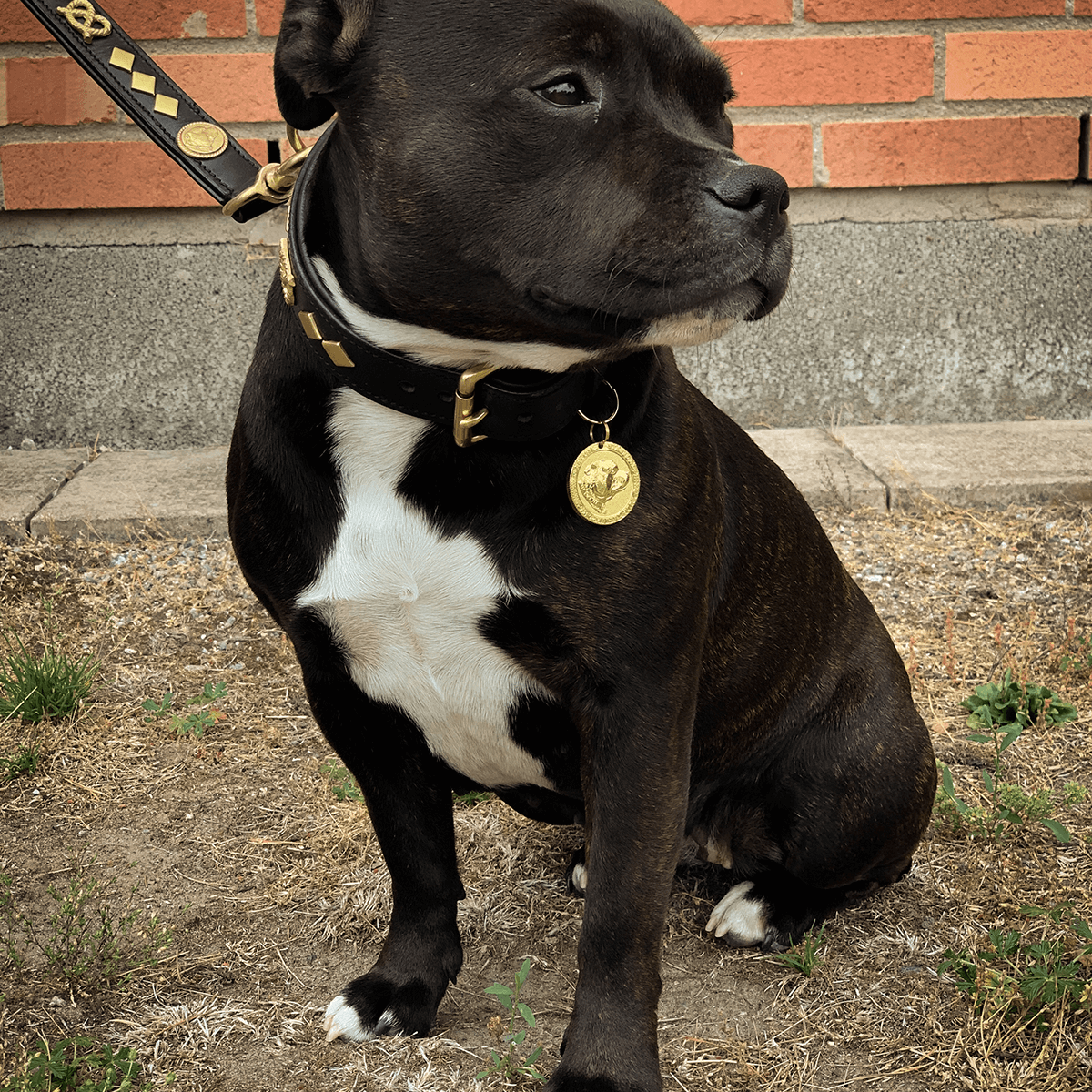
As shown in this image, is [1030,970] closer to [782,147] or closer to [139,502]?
[139,502]

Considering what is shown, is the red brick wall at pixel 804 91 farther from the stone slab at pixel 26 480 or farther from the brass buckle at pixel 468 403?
the brass buckle at pixel 468 403

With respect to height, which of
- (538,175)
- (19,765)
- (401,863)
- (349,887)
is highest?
(538,175)

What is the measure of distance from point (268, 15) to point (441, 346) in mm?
2873

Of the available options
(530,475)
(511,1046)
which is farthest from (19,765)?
(530,475)

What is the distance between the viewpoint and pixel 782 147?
13.6 feet

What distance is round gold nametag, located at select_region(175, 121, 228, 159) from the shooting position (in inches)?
80.7

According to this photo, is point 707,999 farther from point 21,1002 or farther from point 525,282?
point 525,282

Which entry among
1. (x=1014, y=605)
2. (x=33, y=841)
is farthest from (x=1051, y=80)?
(x=33, y=841)

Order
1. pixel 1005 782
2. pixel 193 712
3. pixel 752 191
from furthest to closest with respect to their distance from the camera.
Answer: pixel 193 712 < pixel 1005 782 < pixel 752 191

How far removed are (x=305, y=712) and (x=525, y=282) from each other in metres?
1.75

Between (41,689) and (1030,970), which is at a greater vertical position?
(1030,970)

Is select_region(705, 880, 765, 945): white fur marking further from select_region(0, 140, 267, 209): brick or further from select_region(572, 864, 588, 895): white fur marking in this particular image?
select_region(0, 140, 267, 209): brick

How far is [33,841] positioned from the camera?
254 cm

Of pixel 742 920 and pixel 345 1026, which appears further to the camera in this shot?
pixel 742 920
